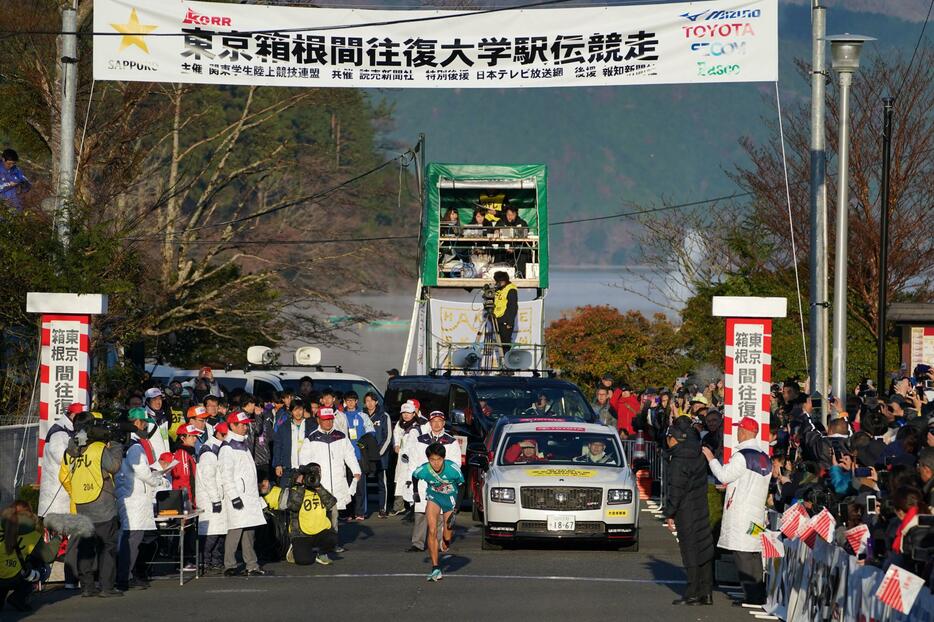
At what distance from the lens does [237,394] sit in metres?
21.4

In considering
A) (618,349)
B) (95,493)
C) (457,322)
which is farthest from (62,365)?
(618,349)

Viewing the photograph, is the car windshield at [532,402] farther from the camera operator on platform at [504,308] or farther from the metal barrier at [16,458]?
the metal barrier at [16,458]

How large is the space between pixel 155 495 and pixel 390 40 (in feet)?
29.4

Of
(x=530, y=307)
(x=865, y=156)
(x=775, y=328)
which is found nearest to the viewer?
(x=530, y=307)

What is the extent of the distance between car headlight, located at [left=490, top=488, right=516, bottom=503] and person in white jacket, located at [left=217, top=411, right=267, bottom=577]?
302cm

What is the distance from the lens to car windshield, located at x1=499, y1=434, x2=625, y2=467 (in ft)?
63.0

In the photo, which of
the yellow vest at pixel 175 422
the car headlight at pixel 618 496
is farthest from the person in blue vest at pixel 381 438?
the car headlight at pixel 618 496

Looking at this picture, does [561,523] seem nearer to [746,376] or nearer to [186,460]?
[746,376]

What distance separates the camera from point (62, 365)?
1789cm

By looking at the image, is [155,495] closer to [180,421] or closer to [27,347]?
[180,421]

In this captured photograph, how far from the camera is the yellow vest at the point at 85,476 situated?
49.4 feet

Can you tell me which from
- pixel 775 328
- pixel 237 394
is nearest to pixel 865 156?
pixel 775 328

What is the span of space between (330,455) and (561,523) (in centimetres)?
333

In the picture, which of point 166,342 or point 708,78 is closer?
point 708,78
